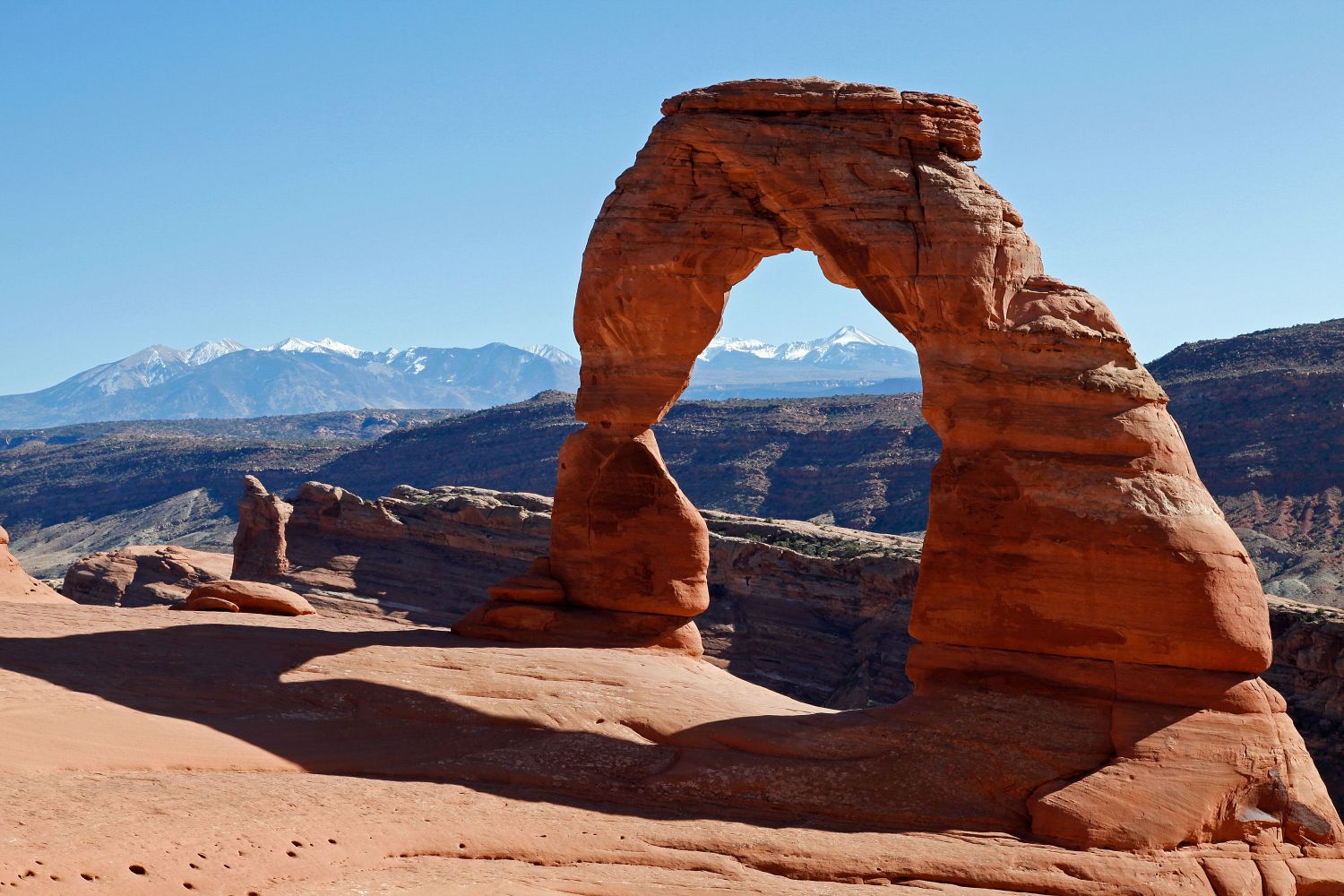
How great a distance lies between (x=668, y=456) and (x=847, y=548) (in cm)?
4943

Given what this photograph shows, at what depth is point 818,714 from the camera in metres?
16.7

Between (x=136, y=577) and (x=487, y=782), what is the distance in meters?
32.3

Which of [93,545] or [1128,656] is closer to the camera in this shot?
[1128,656]

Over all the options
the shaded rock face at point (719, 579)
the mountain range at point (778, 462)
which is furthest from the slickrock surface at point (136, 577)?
the mountain range at point (778, 462)

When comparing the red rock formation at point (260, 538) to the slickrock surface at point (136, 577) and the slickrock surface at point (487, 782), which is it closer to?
the slickrock surface at point (136, 577)

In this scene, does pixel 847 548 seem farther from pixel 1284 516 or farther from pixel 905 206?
pixel 905 206


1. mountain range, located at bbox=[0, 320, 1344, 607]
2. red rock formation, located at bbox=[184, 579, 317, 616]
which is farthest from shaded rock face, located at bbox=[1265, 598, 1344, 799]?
red rock formation, located at bbox=[184, 579, 317, 616]

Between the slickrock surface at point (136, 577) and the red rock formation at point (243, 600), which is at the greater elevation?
the red rock formation at point (243, 600)

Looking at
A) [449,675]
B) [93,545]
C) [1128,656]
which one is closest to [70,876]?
[449,675]

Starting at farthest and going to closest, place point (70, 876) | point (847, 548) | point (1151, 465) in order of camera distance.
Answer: point (847, 548), point (1151, 465), point (70, 876)

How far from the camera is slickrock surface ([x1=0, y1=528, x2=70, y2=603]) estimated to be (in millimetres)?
22609

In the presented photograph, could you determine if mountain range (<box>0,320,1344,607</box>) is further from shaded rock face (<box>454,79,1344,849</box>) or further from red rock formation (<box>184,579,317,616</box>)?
red rock formation (<box>184,579,317,616</box>)

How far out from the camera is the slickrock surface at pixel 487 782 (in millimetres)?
11117

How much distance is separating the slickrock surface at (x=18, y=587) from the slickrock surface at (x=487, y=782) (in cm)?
429
